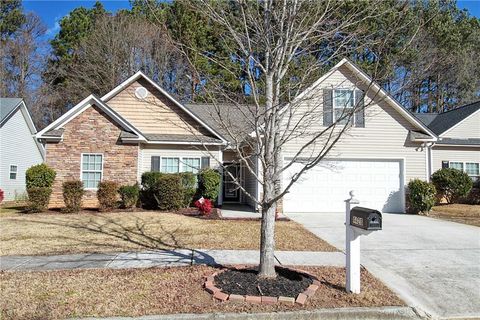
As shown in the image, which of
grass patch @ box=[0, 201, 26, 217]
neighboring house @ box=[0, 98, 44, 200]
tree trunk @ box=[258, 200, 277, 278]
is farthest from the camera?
neighboring house @ box=[0, 98, 44, 200]

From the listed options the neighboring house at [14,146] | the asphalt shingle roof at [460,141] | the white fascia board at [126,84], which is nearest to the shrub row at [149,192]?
the white fascia board at [126,84]

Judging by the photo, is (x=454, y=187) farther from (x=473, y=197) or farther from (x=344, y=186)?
(x=344, y=186)

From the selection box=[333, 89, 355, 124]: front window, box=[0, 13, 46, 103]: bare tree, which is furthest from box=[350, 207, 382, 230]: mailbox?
box=[0, 13, 46, 103]: bare tree

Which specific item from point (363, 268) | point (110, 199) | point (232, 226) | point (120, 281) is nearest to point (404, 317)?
point (363, 268)

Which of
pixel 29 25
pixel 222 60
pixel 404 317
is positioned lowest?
pixel 404 317

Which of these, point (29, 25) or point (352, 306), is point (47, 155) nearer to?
point (352, 306)

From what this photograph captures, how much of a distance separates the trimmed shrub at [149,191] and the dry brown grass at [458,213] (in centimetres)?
1113

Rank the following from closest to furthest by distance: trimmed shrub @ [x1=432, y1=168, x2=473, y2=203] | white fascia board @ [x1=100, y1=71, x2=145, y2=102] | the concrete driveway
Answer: the concrete driveway, white fascia board @ [x1=100, y1=71, x2=145, y2=102], trimmed shrub @ [x1=432, y1=168, x2=473, y2=203]

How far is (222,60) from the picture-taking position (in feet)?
21.2

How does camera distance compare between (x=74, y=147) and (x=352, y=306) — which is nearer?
(x=352, y=306)

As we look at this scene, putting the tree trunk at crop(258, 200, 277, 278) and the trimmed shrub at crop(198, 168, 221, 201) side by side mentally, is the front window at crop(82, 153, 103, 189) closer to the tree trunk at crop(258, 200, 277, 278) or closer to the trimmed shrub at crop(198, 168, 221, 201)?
the trimmed shrub at crop(198, 168, 221, 201)

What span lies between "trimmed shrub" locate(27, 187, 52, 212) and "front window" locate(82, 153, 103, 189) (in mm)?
2073

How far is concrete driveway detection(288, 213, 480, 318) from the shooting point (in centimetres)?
503

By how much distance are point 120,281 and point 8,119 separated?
67.1 feet
